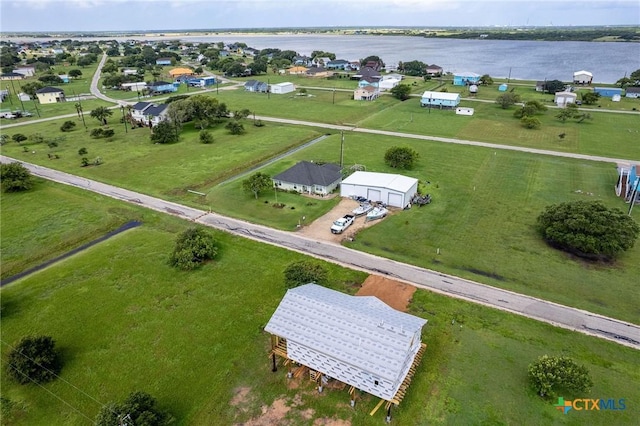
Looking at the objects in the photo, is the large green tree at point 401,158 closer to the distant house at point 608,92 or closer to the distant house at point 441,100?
the distant house at point 441,100

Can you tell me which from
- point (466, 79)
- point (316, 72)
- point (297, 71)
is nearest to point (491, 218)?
point (466, 79)

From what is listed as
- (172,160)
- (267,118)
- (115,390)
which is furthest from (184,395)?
(267,118)

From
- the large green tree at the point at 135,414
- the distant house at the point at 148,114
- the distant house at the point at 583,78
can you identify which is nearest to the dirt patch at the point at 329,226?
the large green tree at the point at 135,414

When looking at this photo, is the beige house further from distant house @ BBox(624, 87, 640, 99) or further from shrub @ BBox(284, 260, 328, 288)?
shrub @ BBox(284, 260, 328, 288)

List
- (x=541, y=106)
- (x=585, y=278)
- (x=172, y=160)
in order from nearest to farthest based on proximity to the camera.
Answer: (x=585, y=278), (x=172, y=160), (x=541, y=106)

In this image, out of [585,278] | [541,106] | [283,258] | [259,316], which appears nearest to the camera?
[259,316]

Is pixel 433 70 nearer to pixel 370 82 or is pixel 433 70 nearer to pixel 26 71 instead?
pixel 370 82

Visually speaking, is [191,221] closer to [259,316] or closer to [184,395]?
[259,316]
